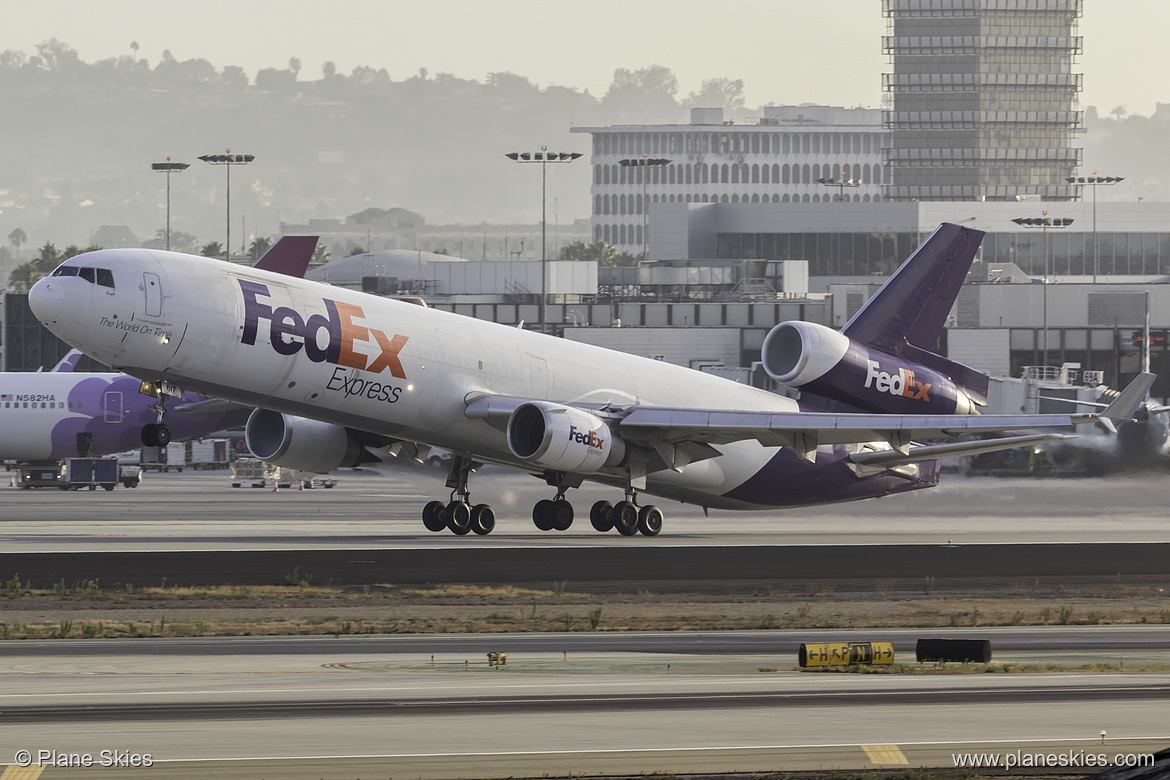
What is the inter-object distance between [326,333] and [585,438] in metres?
7.47

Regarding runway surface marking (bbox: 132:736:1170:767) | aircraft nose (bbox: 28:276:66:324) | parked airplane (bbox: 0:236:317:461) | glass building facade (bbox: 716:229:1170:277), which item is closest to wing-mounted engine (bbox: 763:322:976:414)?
aircraft nose (bbox: 28:276:66:324)

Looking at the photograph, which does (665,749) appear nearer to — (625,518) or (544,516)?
(625,518)

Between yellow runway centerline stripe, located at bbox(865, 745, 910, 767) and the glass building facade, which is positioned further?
the glass building facade

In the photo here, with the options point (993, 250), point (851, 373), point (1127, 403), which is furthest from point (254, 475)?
point (993, 250)

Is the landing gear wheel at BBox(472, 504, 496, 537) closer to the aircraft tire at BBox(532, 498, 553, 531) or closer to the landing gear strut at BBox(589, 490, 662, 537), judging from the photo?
the aircraft tire at BBox(532, 498, 553, 531)

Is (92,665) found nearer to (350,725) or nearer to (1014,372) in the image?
(350,725)

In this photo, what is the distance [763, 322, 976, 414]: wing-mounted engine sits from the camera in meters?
45.3

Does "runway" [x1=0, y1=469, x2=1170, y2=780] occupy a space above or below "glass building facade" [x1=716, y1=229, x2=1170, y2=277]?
below

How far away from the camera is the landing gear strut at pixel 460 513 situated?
44.6 meters

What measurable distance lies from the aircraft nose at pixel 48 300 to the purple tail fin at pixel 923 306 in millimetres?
23303

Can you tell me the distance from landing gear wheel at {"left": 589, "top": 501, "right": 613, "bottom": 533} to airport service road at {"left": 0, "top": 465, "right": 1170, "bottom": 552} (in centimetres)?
41

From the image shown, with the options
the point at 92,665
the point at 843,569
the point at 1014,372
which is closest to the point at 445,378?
the point at 843,569

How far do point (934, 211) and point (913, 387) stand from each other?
138776 millimetres

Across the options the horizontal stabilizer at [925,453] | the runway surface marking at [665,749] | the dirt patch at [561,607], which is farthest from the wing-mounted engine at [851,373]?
the runway surface marking at [665,749]
